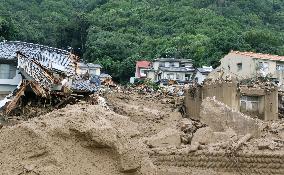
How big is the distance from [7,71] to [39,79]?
1.84m

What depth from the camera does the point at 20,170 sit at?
20.8 feet

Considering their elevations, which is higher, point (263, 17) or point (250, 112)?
point (263, 17)

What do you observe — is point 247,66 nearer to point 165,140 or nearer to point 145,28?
point 145,28

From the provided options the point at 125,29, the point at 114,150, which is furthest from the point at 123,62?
the point at 114,150

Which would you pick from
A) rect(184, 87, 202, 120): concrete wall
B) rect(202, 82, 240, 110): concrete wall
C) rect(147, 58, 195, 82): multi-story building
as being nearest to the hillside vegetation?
rect(147, 58, 195, 82): multi-story building

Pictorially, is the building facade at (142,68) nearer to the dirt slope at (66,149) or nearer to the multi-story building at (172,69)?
the multi-story building at (172,69)

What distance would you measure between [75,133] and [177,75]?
39423 millimetres

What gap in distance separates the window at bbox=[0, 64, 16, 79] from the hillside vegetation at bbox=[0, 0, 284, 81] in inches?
894

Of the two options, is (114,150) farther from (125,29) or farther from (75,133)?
(125,29)

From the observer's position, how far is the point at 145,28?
199ft

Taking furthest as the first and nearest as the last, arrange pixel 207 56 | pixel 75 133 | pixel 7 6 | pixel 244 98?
pixel 7 6 < pixel 207 56 < pixel 244 98 < pixel 75 133

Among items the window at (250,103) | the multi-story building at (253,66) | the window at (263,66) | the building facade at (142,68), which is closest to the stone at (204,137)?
the window at (250,103)

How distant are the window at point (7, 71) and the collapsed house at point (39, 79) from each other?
0.82 feet

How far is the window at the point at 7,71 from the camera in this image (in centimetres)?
1669
